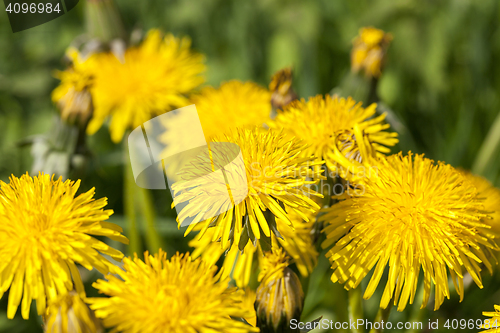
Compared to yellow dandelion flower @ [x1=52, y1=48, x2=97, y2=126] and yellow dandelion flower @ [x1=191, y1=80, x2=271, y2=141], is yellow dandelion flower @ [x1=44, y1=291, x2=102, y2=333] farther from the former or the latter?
yellow dandelion flower @ [x1=52, y1=48, x2=97, y2=126]

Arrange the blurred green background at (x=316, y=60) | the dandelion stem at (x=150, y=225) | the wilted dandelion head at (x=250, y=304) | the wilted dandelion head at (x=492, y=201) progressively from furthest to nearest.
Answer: the blurred green background at (x=316, y=60)
the dandelion stem at (x=150, y=225)
the wilted dandelion head at (x=492, y=201)
the wilted dandelion head at (x=250, y=304)

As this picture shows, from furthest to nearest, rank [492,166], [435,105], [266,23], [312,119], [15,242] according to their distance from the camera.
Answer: [266,23] < [435,105] < [492,166] < [312,119] < [15,242]

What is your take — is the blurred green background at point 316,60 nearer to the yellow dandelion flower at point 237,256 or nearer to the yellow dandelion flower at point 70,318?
the yellow dandelion flower at point 237,256

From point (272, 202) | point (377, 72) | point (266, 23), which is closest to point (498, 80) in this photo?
point (377, 72)

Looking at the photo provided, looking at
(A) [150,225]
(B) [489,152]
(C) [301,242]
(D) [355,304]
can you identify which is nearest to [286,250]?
(C) [301,242]

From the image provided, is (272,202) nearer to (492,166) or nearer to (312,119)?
(312,119)

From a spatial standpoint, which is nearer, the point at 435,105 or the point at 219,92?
the point at 219,92
